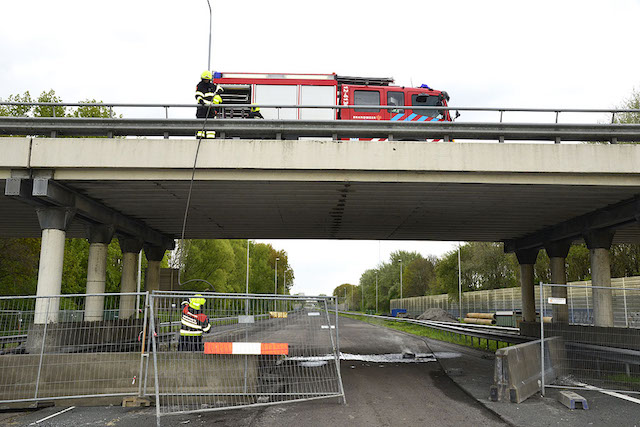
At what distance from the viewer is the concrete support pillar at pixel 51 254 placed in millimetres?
12445

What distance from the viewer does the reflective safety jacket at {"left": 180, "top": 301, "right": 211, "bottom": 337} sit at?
902 cm

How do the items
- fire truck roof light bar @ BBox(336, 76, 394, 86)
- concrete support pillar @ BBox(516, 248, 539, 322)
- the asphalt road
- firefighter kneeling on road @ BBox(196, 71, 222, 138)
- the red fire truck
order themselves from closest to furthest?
the asphalt road
firefighter kneeling on road @ BBox(196, 71, 222, 138)
the red fire truck
fire truck roof light bar @ BBox(336, 76, 394, 86)
concrete support pillar @ BBox(516, 248, 539, 322)

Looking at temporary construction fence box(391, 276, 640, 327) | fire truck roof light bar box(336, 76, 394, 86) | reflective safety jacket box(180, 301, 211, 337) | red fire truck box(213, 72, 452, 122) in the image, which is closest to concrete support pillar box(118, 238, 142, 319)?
red fire truck box(213, 72, 452, 122)

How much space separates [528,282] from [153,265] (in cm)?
1743

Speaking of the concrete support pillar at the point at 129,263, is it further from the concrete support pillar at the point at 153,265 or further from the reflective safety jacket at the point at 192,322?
the reflective safety jacket at the point at 192,322

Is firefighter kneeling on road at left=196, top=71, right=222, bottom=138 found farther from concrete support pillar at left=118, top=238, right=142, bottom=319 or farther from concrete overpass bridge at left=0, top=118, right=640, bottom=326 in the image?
concrete support pillar at left=118, top=238, right=142, bottom=319

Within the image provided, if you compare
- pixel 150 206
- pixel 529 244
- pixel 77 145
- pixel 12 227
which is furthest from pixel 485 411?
pixel 12 227

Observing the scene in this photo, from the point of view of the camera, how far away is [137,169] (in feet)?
39.1

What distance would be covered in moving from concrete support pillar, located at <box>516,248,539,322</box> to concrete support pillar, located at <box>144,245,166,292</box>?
1681cm

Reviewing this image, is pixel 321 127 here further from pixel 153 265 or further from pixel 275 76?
pixel 153 265

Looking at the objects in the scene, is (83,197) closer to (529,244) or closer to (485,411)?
(485,411)

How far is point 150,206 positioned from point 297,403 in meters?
9.15

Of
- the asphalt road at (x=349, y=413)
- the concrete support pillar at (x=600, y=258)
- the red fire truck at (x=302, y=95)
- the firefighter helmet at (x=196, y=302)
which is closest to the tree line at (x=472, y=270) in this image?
the concrete support pillar at (x=600, y=258)

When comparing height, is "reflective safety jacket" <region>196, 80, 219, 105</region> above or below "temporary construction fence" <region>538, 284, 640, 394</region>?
above
